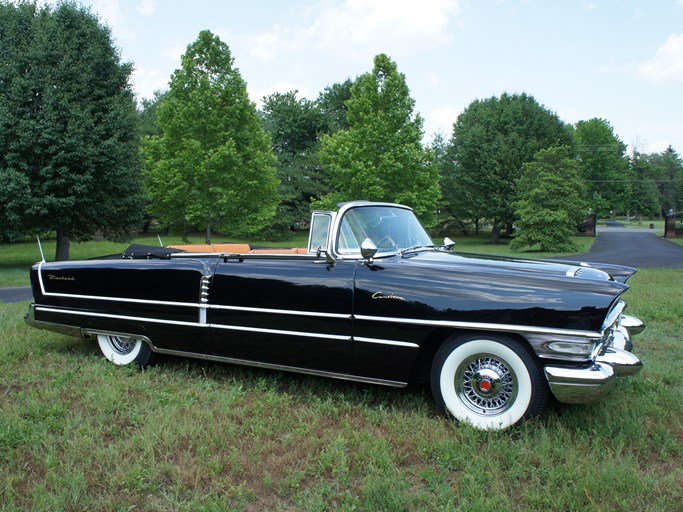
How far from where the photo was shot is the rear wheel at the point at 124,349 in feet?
15.3

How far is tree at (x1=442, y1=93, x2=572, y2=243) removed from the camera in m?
36.7

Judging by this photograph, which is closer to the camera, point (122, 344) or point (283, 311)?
point (283, 311)

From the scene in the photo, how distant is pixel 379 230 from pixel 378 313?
0.93 meters

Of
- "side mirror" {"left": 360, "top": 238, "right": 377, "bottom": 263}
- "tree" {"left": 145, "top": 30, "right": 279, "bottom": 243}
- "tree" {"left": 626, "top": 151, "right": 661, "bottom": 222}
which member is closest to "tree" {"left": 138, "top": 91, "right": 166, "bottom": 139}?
"tree" {"left": 145, "top": 30, "right": 279, "bottom": 243}

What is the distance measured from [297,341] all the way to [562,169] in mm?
29959

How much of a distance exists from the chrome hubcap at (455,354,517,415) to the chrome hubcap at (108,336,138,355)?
3.05m

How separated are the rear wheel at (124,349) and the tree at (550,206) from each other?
26960 mm

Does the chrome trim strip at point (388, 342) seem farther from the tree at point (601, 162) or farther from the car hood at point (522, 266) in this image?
the tree at point (601, 162)

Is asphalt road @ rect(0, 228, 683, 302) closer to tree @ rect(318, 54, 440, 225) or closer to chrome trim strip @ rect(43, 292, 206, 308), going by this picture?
chrome trim strip @ rect(43, 292, 206, 308)

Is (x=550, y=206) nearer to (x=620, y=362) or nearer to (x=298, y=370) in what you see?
(x=620, y=362)

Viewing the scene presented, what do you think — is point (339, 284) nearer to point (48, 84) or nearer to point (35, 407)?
point (35, 407)

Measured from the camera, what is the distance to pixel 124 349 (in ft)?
15.8

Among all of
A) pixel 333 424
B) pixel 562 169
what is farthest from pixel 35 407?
pixel 562 169

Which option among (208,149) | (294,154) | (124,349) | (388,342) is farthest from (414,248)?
(294,154)
